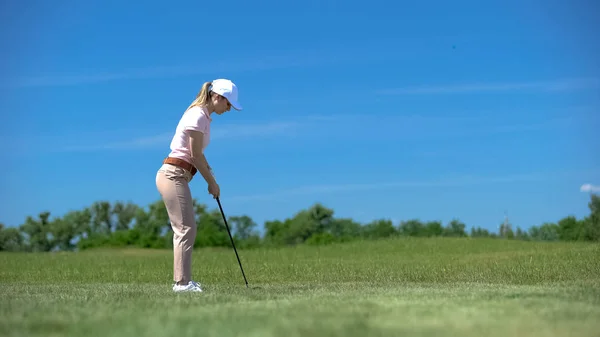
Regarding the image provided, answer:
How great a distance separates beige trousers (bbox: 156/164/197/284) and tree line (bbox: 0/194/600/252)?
2024 centimetres

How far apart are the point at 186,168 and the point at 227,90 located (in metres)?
1.06

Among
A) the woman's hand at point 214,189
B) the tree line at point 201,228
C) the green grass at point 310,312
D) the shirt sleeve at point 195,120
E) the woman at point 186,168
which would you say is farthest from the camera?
the tree line at point 201,228

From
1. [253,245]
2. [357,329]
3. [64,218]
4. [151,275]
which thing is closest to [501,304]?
[357,329]

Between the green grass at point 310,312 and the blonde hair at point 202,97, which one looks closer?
the green grass at point 310,312

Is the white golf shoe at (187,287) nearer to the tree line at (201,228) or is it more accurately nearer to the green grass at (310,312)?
the green grass at (310,312)

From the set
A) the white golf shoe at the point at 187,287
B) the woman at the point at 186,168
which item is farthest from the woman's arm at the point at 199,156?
the white golf shoe at the point at 187,287

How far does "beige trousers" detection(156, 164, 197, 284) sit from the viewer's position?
830 cm

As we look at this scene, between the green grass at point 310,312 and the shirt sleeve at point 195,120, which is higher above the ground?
the shirt sleeve at point 195,120

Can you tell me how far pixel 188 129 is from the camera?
8062 mm

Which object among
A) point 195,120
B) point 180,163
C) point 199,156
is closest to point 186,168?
point 180,163

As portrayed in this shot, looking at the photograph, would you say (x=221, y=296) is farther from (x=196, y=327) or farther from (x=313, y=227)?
(x=313, y=227)

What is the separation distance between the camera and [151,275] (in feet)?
45.7

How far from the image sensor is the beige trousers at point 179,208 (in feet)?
27.2

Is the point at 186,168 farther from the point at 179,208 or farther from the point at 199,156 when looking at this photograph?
the point at 179,208
